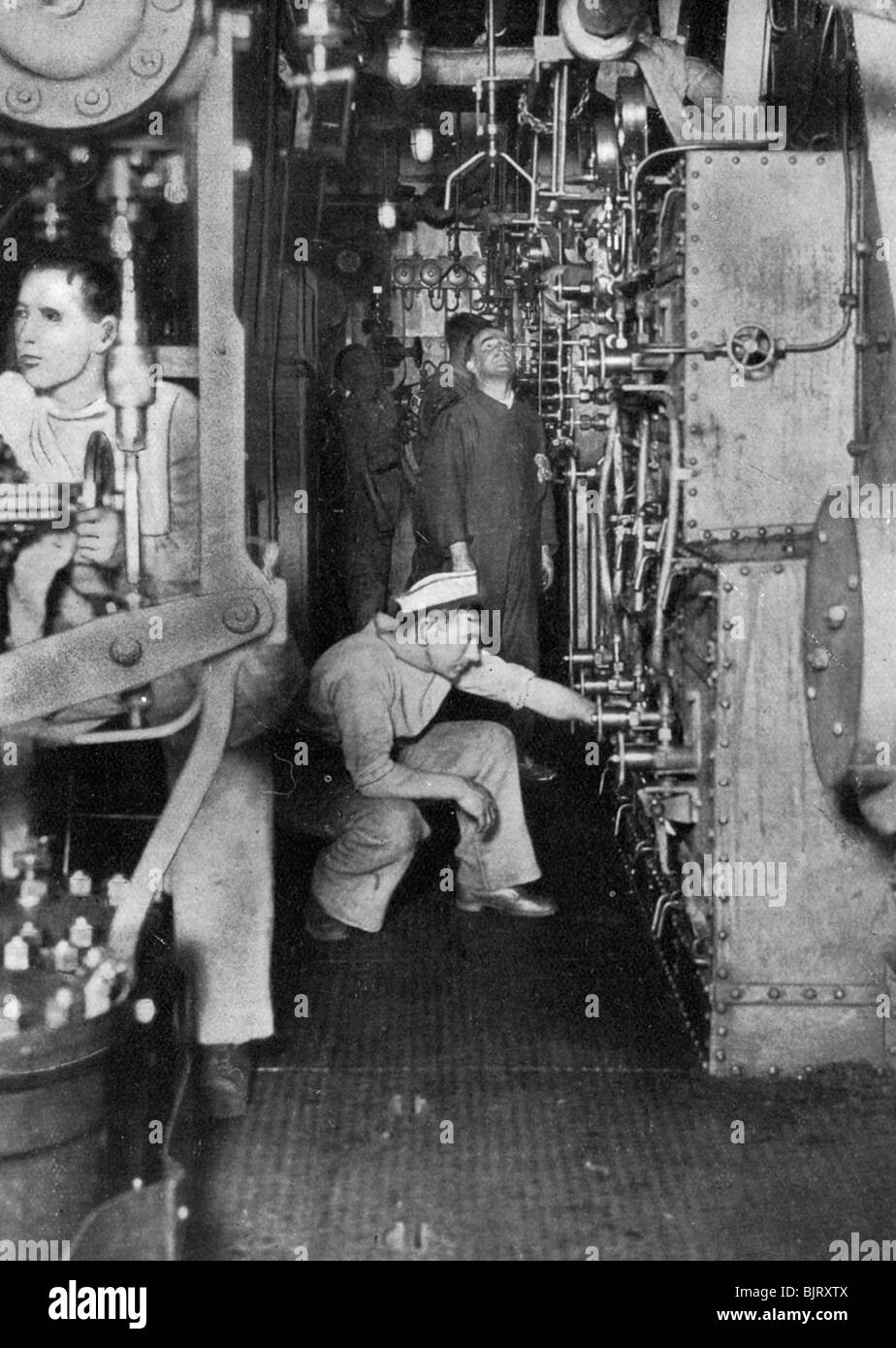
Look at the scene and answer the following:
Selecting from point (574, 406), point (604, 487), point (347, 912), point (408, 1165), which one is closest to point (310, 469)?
point (574, 406)

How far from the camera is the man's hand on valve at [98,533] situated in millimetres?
2604

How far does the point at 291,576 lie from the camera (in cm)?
610

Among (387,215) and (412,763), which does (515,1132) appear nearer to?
(412,763)

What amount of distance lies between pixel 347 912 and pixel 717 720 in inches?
58.5

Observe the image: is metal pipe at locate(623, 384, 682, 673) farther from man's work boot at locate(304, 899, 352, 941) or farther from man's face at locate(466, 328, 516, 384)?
man's work boot at locate(304, 899, 352, 941)

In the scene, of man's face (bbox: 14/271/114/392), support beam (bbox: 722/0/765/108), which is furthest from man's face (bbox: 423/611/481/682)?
support beam (bbox: 722/0/765/108)

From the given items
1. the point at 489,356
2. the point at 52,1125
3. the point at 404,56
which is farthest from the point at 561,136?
the point at 52,1125

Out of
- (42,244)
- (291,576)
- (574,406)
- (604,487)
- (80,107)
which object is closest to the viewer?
(80,107)

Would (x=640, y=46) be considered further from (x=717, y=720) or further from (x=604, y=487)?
(x=717, y=720)

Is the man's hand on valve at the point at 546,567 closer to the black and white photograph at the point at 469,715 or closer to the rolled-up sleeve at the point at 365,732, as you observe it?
the black and white photograph at the point at 469,715

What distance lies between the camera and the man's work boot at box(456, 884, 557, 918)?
4.41 m

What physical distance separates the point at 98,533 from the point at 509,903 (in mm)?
2204

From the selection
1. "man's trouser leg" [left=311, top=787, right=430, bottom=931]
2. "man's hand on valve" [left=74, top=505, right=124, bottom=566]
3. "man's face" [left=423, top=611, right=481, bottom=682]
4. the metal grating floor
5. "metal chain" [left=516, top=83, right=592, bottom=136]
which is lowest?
the metal grating floor

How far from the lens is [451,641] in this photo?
428 centimetres
